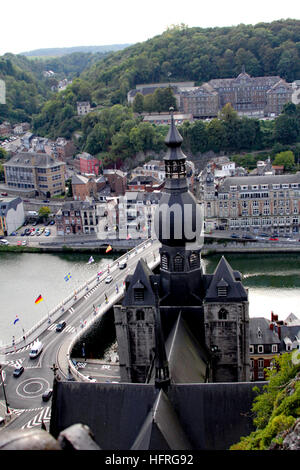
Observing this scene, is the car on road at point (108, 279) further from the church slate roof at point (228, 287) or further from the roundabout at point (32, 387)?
the church slate roof at point (228, 287)

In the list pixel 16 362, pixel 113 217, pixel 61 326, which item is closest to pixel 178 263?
pixel 16 362

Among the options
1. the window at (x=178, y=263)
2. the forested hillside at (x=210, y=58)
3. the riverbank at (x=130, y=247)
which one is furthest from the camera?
the forested hillside at (x=210, y=58)

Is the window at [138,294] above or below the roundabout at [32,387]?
above

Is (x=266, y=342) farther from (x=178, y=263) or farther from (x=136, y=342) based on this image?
(x=178, y=263)

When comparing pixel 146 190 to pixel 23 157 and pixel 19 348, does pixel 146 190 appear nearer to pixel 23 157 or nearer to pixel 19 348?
pixel 23 157

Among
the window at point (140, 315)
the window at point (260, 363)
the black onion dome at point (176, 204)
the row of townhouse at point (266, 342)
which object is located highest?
the black onion dome at point (176, 204)

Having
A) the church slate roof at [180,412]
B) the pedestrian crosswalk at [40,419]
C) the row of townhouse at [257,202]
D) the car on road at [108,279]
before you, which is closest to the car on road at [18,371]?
the pedestrian crosswalk at [40,419]

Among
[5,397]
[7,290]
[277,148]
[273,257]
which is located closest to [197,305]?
[5,397]
